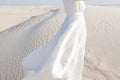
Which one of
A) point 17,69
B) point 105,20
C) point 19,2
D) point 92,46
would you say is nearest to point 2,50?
point 17,69

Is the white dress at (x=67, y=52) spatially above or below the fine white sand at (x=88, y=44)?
above

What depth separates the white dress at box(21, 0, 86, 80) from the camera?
2.90 metres

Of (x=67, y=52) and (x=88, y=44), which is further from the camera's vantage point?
(x=88, y=44)

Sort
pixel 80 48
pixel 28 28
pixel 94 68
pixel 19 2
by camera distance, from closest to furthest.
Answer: pixel 80 48 → pixel 94 68 → pixel 28 28 → pixel 19 2

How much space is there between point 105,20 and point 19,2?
561 inches

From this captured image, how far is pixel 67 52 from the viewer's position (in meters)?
3.02

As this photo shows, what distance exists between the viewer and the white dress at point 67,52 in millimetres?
2896

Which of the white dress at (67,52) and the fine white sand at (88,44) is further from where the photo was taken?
the fine white sand at (88,44)

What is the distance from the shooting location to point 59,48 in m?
2.95

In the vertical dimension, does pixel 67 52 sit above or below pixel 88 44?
above

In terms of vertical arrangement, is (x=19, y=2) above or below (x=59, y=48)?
below

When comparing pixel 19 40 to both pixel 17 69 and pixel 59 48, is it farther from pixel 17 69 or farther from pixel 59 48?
pixel 59 48

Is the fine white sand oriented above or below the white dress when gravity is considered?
below

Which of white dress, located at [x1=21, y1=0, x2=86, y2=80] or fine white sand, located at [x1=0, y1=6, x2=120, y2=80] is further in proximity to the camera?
fine white sand, located at [x1=0, y1=6, x2=120, y2=80]
